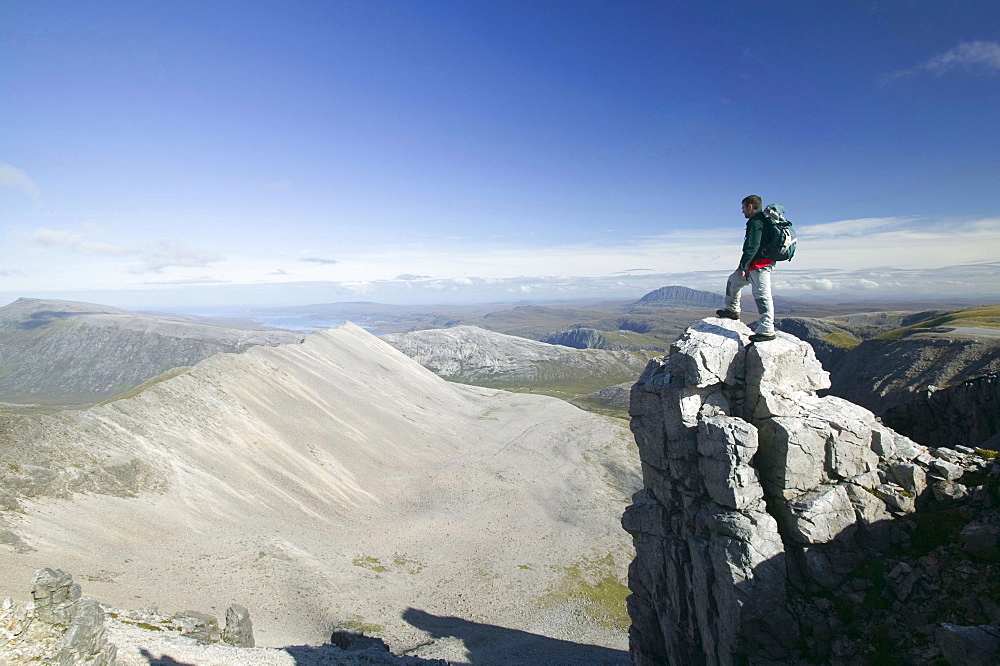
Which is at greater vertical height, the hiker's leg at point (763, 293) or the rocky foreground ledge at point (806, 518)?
the hiker's leg at point (763, 293)

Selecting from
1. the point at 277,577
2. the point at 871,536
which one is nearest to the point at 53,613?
the point at 277,577

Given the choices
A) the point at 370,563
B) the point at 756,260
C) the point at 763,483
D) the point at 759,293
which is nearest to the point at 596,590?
the point at 370,563

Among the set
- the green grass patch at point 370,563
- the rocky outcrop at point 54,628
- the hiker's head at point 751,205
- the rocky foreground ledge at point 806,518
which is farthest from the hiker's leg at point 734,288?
the green grass patch at point 370,563

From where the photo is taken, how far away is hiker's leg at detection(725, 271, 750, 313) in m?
17.0

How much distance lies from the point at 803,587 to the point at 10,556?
47740 millimetres

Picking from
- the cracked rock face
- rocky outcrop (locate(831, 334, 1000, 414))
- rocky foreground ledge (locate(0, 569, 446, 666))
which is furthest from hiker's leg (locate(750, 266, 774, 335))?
rocky outcrop (locate(831, 334, 1000, 414))

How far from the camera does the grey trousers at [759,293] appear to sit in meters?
16.0

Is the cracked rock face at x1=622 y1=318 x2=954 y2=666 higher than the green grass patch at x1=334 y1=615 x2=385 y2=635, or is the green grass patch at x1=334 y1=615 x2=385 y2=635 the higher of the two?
the cracked rock face at x1=622 y1=318 x2=954 y2=666

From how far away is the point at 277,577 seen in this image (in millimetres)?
40156

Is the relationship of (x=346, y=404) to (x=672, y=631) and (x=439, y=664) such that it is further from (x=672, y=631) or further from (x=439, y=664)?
(x=672, y=631)

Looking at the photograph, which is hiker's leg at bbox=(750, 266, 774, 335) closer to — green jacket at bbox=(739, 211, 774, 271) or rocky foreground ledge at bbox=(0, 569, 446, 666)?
green jacket at bbox=(739, 211, 774, 271)

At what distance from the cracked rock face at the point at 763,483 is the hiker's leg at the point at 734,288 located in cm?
115

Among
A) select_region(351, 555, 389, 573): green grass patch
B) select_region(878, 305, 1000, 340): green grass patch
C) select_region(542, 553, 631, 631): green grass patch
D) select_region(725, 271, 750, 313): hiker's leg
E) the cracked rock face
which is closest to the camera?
the cracked rock face

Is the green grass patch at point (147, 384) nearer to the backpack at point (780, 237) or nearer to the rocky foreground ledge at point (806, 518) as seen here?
the rocky foreground ledge at point (806, 518)
